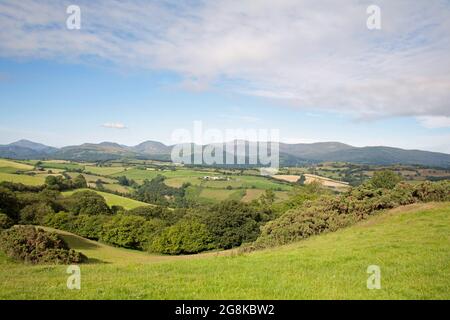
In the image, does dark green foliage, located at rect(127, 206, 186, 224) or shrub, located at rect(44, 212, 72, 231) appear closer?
shrub, located at rect(44, 212, 72, 231)

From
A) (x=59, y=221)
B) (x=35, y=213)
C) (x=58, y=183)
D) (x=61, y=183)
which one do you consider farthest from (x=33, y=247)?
(x=61, y=183)

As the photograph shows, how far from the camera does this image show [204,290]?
35.2 ft

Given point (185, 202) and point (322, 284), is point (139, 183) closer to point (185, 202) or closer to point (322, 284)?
point (185, 202)

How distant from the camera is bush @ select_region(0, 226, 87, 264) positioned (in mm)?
27781

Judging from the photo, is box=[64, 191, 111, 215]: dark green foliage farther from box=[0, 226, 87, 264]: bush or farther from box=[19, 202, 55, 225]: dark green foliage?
box=[0, 226, 87, 264]: bush

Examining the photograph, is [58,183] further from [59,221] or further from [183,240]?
[183,240]

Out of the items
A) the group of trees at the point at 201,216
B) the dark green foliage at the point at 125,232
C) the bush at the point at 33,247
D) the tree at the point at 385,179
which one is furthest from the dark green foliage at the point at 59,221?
the tree at the point at 385,179

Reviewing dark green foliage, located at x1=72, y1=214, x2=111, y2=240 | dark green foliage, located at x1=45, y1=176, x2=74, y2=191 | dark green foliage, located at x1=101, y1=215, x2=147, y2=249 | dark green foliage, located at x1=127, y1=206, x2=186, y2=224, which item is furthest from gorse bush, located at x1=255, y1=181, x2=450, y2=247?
dark green foliage, located at x1=45, y1=176, x2=74, y2=191

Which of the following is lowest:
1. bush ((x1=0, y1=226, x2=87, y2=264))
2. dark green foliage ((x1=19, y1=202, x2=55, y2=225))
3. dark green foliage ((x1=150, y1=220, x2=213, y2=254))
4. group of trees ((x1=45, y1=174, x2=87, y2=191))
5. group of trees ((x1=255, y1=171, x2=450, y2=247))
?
dark green foliage ((x1=150, y1=220, x2=213, y2=254))

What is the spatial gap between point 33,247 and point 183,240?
4170 centimetres

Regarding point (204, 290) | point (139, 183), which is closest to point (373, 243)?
point (204, 290)

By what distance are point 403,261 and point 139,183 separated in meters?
156

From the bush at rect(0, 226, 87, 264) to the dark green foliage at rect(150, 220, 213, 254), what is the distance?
1438 inches

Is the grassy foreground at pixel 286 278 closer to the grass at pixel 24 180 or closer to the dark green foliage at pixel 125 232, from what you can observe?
the dark green foliage at pixel 125 232
